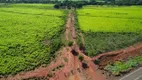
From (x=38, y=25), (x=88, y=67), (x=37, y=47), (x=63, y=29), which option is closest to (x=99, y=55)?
(x=88, y=67)

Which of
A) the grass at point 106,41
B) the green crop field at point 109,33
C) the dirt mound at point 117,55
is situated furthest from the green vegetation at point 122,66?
the green crop field at point 109,33

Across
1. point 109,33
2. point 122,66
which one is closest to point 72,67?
point 122,66

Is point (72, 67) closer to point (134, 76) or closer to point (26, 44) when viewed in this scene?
point (134, 76)

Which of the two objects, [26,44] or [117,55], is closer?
[117,55]

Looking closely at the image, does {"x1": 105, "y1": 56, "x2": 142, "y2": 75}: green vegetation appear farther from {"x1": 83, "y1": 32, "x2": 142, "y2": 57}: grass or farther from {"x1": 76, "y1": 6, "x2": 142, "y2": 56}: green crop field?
{"x1": 76, "y1": 6, "x2": 142, "y2": 56}: green crop field

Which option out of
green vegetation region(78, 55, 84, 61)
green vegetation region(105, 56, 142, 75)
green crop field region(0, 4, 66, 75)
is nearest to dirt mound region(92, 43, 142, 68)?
green vegetation region(105, 56, 142, 75)

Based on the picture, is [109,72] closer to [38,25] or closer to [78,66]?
[78,66]

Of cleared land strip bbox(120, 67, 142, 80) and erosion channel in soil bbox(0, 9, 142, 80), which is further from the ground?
erosion channel in soil bbox(0, 9, 142, 80)
